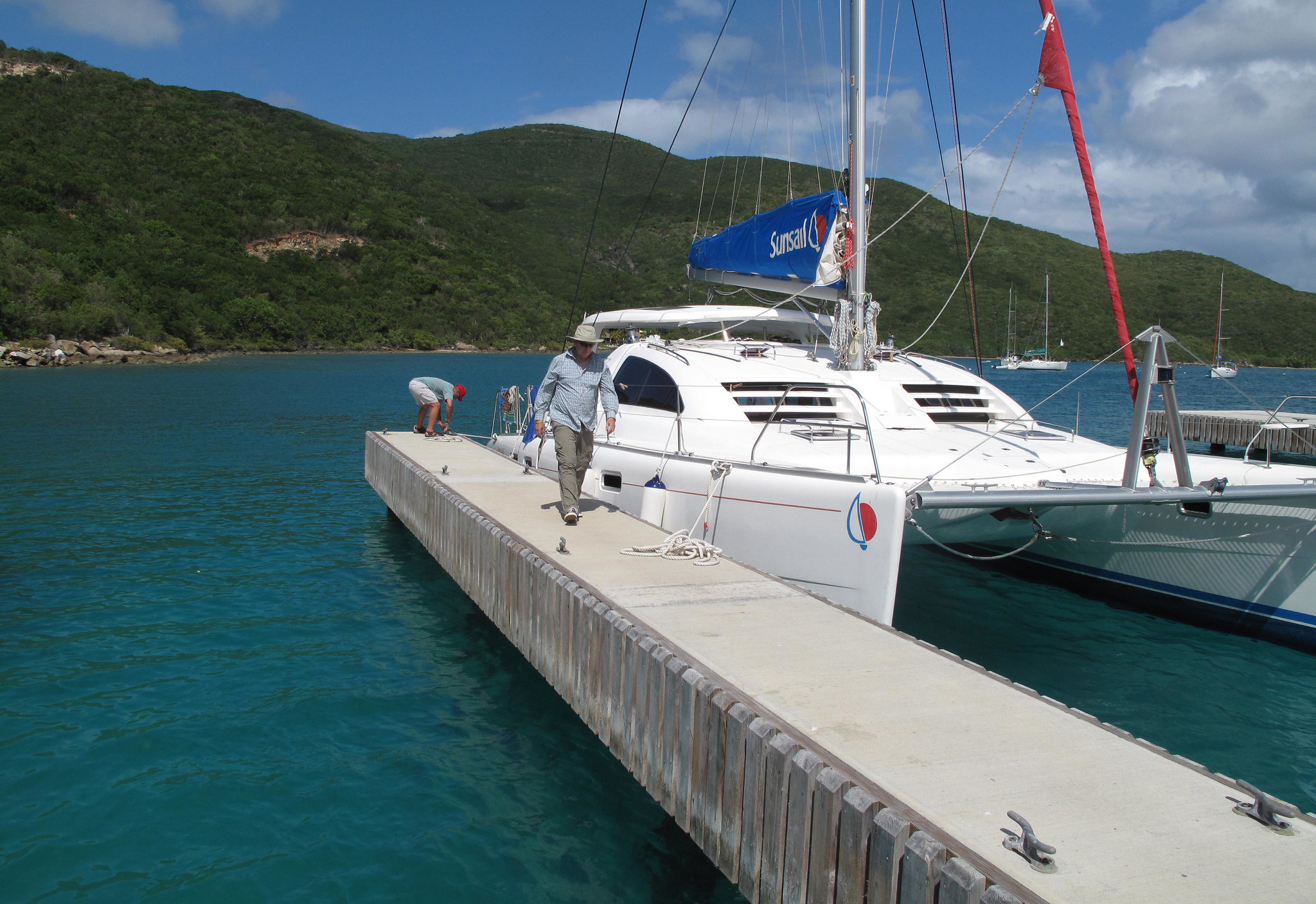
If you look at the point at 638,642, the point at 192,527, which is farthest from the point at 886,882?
the point at 192,527

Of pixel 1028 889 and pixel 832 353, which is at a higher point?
pixel 832 353

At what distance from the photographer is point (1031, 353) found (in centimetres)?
8656

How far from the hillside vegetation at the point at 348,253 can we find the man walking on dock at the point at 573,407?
169 ft

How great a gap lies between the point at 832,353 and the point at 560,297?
93249mm

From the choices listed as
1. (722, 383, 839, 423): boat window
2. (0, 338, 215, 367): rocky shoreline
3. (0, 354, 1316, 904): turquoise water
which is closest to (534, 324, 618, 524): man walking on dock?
(0, 354, 1316, 904): turquoise water

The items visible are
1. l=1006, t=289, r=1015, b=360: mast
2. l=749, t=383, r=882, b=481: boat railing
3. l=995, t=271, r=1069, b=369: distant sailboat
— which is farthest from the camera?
l=1006, t=289, r=1015, b=360: mast

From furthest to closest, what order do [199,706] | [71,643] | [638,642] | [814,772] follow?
[71,643] < [199,706] < [638,642] < [814,772]

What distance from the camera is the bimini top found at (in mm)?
11297

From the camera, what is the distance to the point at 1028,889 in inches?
102

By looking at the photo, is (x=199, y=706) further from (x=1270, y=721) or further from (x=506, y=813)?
(x=1270, y=721)

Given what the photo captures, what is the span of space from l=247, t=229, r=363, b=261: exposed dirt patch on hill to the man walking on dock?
82.3m

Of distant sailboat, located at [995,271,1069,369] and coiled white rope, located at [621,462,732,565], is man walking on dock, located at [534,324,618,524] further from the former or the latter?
distant sailboat, located at [995,271,1069,369]

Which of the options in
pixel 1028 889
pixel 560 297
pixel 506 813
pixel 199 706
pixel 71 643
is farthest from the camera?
pixel 560 297

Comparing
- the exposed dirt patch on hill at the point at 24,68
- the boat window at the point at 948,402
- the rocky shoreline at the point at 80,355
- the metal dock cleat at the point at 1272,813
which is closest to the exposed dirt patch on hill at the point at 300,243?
the rocky shoreline at the point at 80,355
